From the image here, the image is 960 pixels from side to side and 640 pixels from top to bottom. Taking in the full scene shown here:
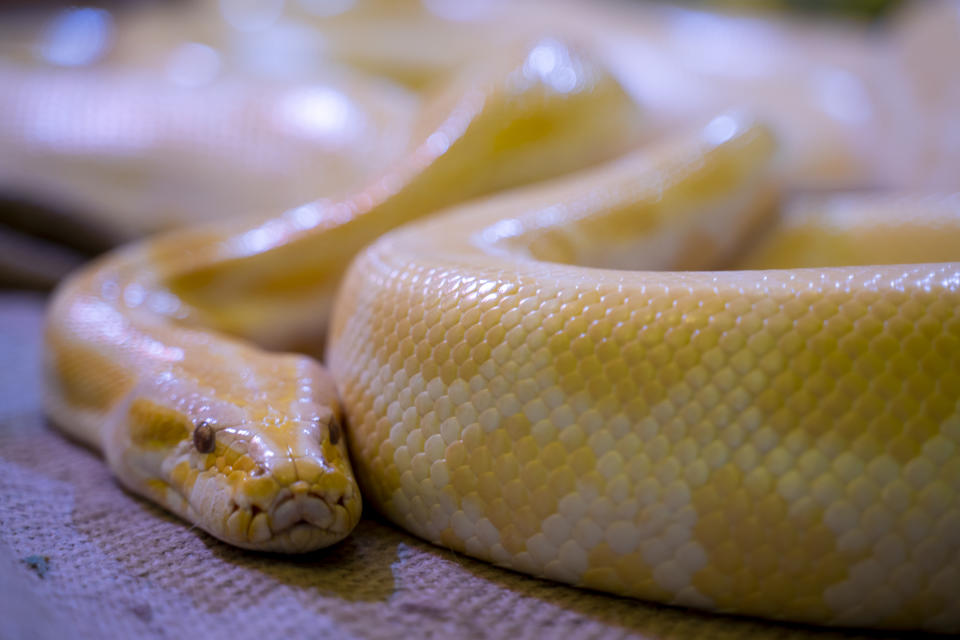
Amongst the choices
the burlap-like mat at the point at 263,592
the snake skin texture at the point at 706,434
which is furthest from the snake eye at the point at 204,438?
the snake skin texture at the point at 706,434

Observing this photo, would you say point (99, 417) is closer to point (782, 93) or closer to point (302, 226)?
point (302, 226)

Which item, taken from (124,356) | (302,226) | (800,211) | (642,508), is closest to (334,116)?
(302,226)

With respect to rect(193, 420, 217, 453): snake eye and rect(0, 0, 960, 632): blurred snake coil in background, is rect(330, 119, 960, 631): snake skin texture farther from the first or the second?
rect(193, 420, 217, 453): snake eye

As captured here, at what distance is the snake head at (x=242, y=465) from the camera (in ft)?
3.70

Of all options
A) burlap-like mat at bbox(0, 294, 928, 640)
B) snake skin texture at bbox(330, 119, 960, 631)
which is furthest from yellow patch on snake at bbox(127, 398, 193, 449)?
snake skin texture at bbox(330, 119, 960, 631)

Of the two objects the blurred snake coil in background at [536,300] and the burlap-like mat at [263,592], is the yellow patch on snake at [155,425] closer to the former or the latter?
the blurred snake coil in background at [536,300]

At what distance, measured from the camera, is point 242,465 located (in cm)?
119

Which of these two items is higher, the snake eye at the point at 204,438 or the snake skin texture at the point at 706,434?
the snake skin texture at the point at 706,434

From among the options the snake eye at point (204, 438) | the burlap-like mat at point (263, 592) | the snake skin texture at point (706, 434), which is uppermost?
the snake skin texture at point (706, 434)

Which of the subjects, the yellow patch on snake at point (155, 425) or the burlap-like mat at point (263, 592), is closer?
the burlap-like mat at point (263, 592)

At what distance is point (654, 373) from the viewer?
105 centimetres

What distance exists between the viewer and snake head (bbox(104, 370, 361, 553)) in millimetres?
1129

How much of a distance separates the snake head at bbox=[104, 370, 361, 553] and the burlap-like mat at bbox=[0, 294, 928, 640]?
0.17ft

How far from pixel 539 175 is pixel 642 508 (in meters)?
1.33
